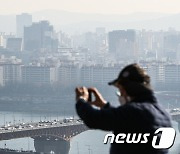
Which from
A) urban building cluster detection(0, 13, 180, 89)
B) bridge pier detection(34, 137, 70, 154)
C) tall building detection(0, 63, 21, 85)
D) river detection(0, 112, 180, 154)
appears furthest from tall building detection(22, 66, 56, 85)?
bridge pier detection(34, 137, 70, 154)

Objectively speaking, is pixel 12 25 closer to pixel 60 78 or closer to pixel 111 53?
pixel 111 53

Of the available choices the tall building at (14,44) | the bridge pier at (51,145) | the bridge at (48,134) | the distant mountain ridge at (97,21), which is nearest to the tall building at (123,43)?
the tall building at (14,44)

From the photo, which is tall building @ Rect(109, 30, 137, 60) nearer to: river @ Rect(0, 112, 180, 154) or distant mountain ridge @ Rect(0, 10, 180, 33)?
river @ Rect(0, 112, 180, 154)

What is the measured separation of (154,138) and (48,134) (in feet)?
72.6

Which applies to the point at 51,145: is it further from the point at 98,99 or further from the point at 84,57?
the point at 84,57

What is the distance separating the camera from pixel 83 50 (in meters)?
70.8

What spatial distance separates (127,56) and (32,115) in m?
27.8

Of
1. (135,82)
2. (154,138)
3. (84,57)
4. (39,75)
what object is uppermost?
(135,82)

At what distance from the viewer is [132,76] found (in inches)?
71.8

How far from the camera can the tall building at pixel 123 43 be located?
6475 cm

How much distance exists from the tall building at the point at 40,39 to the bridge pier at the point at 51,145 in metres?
44.3

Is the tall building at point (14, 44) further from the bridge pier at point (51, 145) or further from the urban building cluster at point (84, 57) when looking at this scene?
the bridge pier at point (51, 145)

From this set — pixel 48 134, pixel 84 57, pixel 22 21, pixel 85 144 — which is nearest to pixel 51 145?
pixel 48 134

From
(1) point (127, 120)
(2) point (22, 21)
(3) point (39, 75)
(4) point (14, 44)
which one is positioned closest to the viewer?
(1) point (127, 120)
